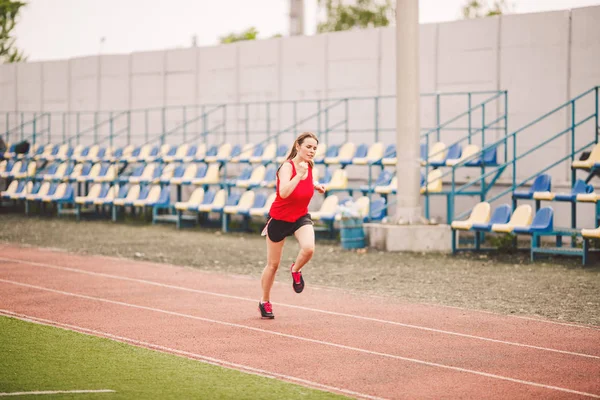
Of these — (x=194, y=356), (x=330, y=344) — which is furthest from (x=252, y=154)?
(x=194, y=356)

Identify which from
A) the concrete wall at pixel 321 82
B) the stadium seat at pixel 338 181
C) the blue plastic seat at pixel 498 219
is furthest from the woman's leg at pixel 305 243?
the stadium seat at pixel 338 181

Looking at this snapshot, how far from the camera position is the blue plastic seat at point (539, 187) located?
16922 mm

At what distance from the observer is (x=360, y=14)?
64.0 metres

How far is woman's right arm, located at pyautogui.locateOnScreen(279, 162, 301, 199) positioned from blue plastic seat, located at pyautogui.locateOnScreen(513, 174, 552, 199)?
843 centimetres

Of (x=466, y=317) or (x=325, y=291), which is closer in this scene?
(x=466, y=317)

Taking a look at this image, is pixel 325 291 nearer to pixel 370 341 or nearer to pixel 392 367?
pixel 370 341

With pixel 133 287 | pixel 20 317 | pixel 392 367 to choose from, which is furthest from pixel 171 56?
pixel 392 367

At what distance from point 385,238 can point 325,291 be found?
17.8ft

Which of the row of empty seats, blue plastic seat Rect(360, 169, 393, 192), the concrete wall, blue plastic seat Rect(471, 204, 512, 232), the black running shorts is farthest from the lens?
blue plastic seat Rect(360, 169, 393, 192)

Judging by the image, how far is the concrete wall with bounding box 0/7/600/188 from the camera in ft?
62.8

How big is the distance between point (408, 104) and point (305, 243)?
8597 millimetres

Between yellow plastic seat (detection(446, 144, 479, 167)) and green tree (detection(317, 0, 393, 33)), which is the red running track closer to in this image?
yellow plastic seat (detection(446, 144, 479, 167))

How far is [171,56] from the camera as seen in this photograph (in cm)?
2766

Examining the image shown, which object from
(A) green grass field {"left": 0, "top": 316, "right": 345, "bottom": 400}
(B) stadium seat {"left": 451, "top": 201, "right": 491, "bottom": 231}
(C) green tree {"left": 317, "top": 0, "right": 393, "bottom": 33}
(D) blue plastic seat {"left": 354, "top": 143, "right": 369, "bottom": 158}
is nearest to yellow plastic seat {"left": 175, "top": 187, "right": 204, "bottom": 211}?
(D) blue plastic seat {"left": 354, "top": 143, "right": 369, "bottom": 158}
